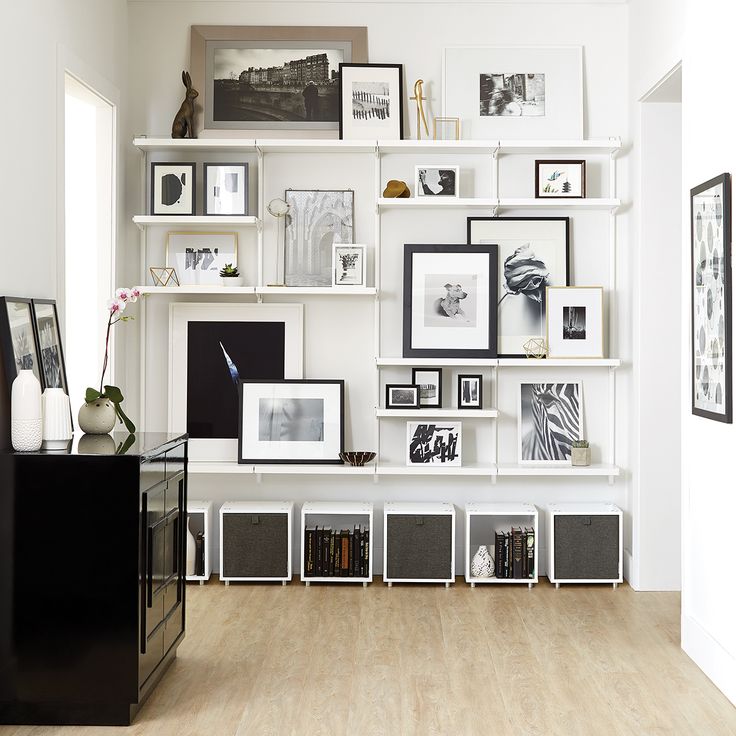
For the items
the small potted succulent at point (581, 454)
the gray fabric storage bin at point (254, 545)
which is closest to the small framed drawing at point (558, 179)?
the small potted succulent at point (581, 454)

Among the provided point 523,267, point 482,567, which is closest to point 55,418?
point 482,567

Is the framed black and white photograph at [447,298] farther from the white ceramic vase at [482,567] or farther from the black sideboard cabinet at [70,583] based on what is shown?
the black sideboard cabinet at [70,583]

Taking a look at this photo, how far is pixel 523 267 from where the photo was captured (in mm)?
4836

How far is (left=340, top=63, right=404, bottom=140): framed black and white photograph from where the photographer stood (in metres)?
4.79

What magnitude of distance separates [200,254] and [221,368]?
637mm

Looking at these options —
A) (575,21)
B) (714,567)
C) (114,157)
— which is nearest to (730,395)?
(714,567)

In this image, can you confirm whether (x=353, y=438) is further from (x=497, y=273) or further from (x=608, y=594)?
(x=608, y=594)

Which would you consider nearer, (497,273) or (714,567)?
(714,567)

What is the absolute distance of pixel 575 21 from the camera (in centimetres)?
486

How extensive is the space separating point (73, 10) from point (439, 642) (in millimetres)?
3234

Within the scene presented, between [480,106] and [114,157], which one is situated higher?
[480,106]

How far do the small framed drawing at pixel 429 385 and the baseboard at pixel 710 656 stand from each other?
1691mm

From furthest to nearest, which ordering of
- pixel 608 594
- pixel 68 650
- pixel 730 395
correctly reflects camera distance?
pixel 608 594, pixel 730 395, pixel 68 650

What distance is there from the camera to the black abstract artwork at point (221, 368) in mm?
4863
